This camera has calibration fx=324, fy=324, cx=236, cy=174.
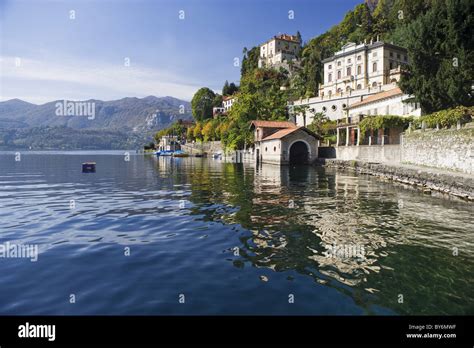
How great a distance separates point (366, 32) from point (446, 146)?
265ft

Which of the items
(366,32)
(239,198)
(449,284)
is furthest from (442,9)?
(366,32)

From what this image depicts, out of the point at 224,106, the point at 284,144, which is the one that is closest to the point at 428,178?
the point at 284,144

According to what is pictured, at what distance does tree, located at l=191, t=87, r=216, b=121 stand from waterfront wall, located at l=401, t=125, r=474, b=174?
11261 cm

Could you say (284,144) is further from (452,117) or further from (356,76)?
(356,76)

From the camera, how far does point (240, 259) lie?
10.5 m

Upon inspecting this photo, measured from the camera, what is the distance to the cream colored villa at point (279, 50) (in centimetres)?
13312

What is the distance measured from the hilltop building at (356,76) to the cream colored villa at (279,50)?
51023 millimetres

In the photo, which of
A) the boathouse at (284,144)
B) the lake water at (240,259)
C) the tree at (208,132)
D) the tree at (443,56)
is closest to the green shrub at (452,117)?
the tree at (443,56)

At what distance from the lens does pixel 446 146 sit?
30609 mm

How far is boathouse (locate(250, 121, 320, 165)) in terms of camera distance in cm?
5756

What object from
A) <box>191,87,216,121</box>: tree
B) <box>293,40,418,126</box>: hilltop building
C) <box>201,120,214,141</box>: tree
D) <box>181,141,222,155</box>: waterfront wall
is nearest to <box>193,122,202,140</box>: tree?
<box>181,141,222,155</box>: waterfront wall

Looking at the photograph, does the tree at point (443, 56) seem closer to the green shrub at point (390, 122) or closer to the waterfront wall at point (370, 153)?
the green shrub at point (390, 122)

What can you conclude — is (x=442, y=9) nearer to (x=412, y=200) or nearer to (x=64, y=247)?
(x=412, y=200)

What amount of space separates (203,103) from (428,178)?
128037 mm
